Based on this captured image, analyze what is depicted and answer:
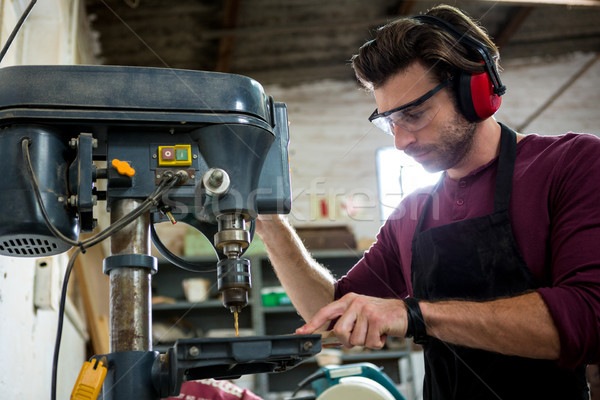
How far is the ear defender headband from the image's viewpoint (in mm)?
1494

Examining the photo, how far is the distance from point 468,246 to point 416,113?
365 millimetres

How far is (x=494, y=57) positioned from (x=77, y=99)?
1069 mm

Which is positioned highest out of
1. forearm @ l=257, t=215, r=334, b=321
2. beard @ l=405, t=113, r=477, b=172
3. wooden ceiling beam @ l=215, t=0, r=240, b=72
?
wooden ceiling beam @ l=215, t=0, r=240, b=72

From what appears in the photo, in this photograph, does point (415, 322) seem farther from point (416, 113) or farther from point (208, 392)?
point (208, 392)

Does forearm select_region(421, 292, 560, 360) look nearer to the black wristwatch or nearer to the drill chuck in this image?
the black wristwatch

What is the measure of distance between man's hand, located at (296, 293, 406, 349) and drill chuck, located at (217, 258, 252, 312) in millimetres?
118

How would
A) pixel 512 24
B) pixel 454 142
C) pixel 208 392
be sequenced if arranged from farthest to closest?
pixel 512 24 < pixel 208 392 < pixel 454 142

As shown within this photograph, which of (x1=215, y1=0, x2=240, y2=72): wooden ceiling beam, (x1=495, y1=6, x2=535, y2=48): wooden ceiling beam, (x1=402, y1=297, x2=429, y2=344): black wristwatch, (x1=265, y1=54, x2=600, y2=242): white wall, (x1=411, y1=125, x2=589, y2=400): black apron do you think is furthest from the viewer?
(x1=265, y1=54, x2=600, y2=242): white wall

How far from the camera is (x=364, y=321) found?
1071 millimetres

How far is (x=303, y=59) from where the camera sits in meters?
5.82

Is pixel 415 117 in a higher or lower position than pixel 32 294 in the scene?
higher

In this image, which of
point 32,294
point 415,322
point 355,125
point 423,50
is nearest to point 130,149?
point 415,322

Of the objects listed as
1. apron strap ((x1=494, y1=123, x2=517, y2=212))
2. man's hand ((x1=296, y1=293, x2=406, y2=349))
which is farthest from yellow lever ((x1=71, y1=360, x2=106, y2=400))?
apron strap ((x1=494, y1=123, x2=517, y2=212))

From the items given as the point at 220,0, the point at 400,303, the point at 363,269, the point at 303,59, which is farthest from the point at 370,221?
Result: the point at 400,303
